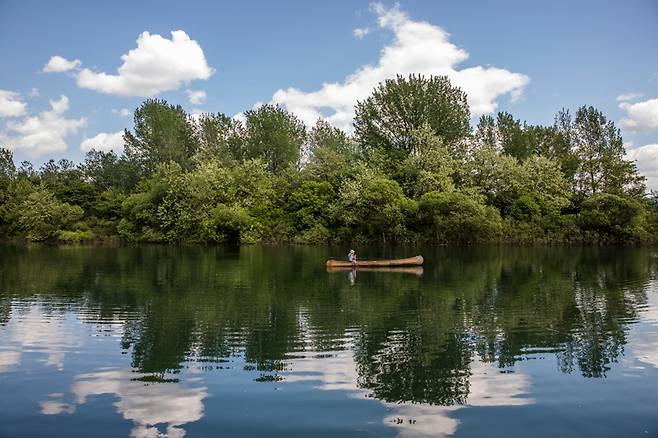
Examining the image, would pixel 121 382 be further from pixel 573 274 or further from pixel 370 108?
pixel 370 108

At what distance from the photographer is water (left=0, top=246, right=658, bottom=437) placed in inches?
383

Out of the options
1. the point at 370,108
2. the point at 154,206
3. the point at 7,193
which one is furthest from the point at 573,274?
the point at 7,193

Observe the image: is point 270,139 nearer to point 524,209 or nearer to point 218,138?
point 218,138

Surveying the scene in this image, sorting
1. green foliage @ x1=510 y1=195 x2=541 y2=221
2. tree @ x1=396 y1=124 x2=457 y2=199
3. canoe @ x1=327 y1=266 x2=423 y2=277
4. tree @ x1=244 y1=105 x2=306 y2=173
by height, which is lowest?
canoe @ x1=327 y1=266 x2=423 y2=277

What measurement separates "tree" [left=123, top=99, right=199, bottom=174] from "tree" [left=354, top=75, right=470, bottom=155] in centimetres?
2776

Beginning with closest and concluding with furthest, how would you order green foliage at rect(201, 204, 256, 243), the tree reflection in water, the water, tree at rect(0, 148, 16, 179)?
1. the water
2. the tree reflection in water
3. green foliage at rect(201, 204, 256, 243)
4. tree at rect(0, 148, 16, 179)

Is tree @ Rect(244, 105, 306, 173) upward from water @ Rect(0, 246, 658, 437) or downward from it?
upward

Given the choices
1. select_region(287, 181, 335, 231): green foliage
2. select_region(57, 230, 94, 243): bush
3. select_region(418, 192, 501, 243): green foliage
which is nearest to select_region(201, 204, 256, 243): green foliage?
A: select_region(287, 181, 335, 231): green foliage

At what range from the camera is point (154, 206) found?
2874 inches

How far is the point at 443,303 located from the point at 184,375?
39.7 ft

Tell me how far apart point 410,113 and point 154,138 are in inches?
1484

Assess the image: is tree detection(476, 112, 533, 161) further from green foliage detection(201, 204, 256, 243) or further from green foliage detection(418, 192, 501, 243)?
green foliage detection(201, 204, 256, 243)

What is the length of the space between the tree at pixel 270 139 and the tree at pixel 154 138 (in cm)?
1036

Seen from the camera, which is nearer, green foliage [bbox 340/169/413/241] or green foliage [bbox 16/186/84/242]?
green foliage [bbox 340/169/413/241]
